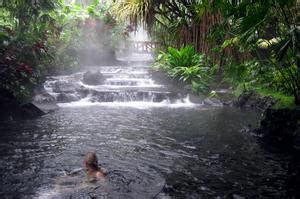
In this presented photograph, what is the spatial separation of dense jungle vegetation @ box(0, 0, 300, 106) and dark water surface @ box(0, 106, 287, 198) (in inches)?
64.9

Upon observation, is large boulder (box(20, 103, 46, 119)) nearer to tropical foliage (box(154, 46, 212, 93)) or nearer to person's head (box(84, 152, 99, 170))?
person's head (box(84, 152, 99, 170))

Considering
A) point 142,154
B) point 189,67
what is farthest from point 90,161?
point 189,67

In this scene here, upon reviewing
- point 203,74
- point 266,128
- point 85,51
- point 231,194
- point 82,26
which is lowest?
point 231,194

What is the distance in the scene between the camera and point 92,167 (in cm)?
602

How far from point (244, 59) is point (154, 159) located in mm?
8057

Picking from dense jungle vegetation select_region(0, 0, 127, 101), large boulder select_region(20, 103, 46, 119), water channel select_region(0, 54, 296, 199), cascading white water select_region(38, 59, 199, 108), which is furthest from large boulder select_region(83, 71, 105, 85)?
large boulder select_region(20, 103, 46, 119)

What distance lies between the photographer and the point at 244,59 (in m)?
14.0

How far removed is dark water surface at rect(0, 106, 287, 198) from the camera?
5.80 metres

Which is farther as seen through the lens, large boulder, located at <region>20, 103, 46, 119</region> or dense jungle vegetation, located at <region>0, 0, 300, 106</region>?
large boulder, located at <region>20, 103, 46, 119</region>

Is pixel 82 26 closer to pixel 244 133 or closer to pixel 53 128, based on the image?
pixel 53 128

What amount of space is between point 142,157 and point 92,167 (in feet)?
5.63

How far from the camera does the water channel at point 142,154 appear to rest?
580cm

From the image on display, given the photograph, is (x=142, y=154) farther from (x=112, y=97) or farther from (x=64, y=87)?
(x=64, y=87)

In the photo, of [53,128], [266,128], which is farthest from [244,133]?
[53,128]
